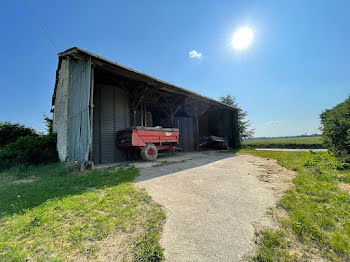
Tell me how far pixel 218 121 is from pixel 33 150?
1257 centimetres

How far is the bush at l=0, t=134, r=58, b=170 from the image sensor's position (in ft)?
19.8

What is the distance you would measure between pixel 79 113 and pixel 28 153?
3013mm

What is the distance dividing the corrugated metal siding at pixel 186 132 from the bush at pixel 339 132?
7579 mm

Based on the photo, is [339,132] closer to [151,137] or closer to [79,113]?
[151,137]

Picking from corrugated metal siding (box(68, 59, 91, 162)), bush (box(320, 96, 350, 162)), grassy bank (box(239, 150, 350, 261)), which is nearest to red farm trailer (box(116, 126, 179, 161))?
corrugated metal siding (box(68, 59, 91, 162))

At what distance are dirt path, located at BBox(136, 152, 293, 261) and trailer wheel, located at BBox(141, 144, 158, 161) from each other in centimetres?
222

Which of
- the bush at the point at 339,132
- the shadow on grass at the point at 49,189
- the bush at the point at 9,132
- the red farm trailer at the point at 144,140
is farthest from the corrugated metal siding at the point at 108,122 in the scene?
the bush at the point at 9,132

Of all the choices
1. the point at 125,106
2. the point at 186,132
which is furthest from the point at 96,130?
the point at 186,132

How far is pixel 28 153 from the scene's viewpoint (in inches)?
242

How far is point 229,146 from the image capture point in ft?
41.3

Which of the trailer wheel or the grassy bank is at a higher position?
the trailer wheel

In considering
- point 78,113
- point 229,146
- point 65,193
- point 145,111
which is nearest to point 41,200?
point 65,193

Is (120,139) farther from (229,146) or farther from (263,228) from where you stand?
(229,146)

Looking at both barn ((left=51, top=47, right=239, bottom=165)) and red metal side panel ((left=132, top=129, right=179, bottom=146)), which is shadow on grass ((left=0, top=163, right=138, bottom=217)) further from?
red metal side panel ((left=132, top=129, right=179, bottom=146))
